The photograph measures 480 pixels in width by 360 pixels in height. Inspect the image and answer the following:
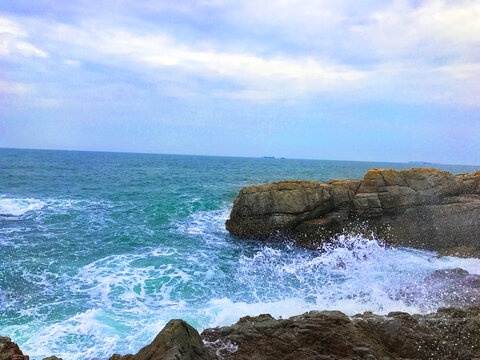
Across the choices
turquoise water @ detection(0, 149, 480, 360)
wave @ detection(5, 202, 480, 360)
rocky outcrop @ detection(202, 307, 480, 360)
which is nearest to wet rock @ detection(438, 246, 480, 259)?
wave @ detection(5, 202, 480, 360)

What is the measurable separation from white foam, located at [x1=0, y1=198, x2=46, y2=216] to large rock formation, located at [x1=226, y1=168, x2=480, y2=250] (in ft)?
47.3

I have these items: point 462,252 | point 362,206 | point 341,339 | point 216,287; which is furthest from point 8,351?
point 462,252

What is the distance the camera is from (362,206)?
16.8m

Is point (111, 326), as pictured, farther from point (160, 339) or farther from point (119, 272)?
point (160, 339)

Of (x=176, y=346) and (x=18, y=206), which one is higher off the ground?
(x=176, y=346)

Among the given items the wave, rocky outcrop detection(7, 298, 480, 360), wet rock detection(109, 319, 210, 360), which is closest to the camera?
wet rock detection(109, 319, 210, 360)

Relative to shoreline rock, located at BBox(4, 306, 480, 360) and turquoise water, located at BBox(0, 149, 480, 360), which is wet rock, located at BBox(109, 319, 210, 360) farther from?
turquoise water, located at BBox(0, 149, 480, 360)

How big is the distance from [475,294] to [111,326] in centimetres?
1051

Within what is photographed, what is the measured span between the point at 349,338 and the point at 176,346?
3456 millimetres

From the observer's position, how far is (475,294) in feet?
30.8

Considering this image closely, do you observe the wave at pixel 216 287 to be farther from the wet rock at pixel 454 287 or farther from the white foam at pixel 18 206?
the white foam at pixel 18 206

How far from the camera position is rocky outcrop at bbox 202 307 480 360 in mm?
5766

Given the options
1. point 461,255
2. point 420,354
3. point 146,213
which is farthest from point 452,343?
point 146,213

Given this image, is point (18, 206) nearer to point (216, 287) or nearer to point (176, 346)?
point (216, 287)
